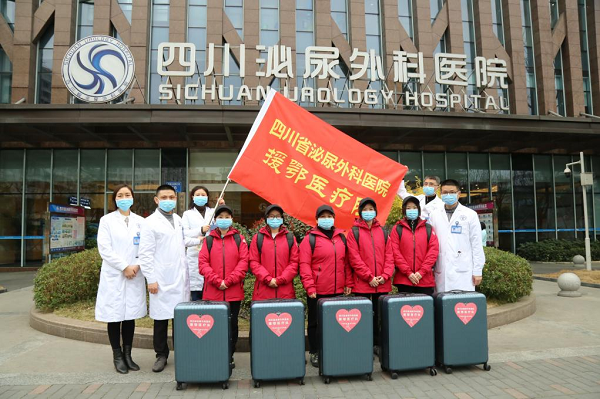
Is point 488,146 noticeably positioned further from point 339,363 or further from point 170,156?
point 339,363

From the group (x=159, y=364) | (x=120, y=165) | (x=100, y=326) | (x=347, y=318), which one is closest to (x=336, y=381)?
(x=347, y=318)

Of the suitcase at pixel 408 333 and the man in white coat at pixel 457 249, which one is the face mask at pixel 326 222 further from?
the man in white coat at pixel 457 249

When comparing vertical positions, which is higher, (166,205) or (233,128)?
(233,128)

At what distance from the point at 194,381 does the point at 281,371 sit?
892 millimetres

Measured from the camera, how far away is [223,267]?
489 cm

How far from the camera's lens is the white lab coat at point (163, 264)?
4.93 metres

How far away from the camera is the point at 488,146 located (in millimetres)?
19406

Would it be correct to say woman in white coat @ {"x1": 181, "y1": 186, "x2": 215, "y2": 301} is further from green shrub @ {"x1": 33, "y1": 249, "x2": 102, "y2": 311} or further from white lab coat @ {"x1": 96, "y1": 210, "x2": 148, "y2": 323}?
green shrub @ {"x1": 33, "y1": 249, "x2": 102, "y2": 311}

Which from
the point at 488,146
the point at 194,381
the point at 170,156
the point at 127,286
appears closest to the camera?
the point at 194,381

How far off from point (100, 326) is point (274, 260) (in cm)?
326

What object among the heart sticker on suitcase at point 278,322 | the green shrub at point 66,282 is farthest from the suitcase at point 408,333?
the green shrub at point 66,282

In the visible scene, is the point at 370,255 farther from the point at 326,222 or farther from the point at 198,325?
the point at 198,325

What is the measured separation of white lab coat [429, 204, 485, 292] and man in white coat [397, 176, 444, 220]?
39cm

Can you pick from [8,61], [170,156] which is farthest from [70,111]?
[8,61]
